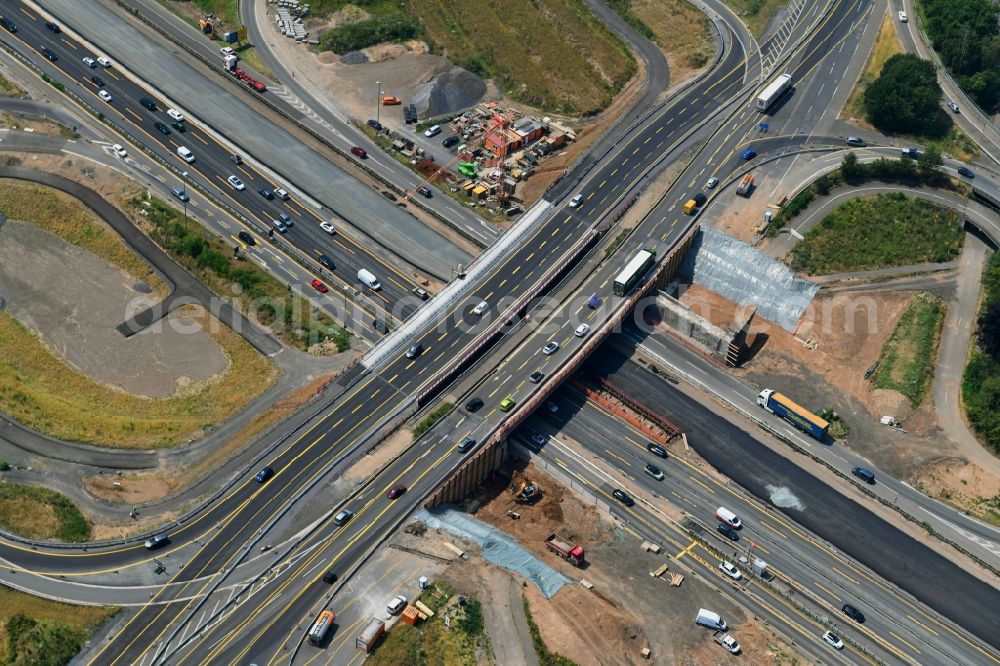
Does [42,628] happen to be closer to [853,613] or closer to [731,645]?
[731,645]

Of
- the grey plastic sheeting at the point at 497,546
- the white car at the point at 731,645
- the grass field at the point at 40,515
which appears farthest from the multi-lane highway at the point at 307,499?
the white car at the point at 731,645

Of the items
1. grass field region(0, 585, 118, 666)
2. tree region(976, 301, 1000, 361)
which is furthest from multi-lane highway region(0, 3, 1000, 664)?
tree region(976, 301, 1000, 361)

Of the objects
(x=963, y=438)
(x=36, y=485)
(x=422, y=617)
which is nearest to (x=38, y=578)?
(x=36, y=485)

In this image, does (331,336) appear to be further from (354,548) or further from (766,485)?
(766,485)

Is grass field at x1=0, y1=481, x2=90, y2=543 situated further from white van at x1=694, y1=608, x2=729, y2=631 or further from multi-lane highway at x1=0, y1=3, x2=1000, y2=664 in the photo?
white van at x1=694, y1=608, x2=729, y2=631

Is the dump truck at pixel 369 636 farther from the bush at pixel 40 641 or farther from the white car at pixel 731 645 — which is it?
the white car at pixel 731 645

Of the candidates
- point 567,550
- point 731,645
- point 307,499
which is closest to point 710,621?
point 731,645
